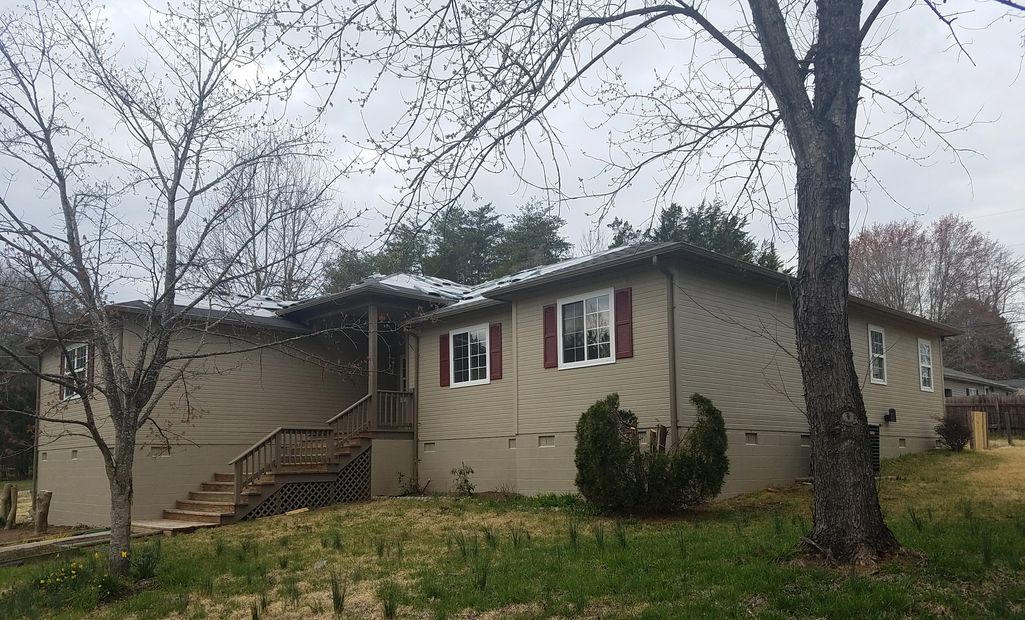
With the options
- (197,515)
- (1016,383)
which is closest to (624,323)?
(197,515)

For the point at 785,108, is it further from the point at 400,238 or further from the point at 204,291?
the point at 204,291

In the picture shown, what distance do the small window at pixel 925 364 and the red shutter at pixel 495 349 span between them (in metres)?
10.7

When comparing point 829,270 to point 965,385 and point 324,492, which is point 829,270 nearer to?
point 324,492

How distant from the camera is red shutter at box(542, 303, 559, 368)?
14477 mm

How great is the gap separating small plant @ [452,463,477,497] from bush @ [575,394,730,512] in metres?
4.75

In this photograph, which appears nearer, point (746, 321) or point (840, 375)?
point (840, 375)

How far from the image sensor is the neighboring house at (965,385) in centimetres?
3284

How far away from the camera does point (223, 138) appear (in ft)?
32.2

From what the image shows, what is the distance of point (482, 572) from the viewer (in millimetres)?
7363

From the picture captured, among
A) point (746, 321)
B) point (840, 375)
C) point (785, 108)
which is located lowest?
point (840, 375)

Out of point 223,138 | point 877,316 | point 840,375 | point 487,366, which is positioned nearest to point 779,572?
point 840,375

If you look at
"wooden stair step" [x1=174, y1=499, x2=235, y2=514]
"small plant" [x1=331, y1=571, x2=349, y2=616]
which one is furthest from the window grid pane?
"small plant" [x1=331, y1=571, x2=349, y2=616]

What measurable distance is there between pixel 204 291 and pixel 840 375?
276 inches

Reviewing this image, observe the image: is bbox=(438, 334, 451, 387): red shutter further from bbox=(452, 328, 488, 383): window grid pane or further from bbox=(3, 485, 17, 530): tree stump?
bbox=(3, 485, 17, 530): tree stump
